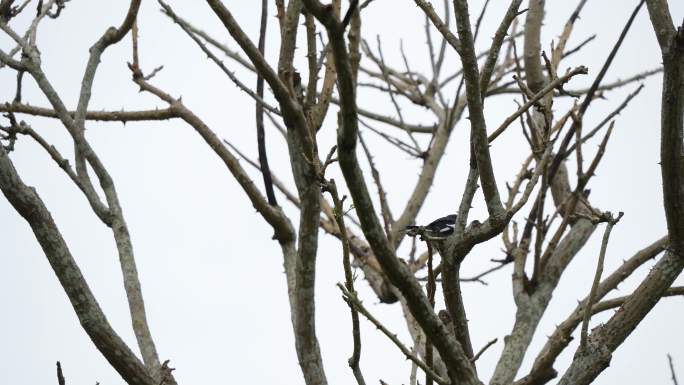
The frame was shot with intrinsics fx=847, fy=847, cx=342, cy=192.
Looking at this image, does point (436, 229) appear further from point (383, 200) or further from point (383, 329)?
point (383, 200)

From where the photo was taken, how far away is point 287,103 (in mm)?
2939

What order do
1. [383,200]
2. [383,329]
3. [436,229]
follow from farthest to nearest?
1. [383,200]
2. [436,229]
3. [383,329]

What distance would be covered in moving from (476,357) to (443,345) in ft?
0.60

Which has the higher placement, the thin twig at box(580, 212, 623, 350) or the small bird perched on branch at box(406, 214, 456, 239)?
the small bird perched on branch at box(406, 214, 456, 239)

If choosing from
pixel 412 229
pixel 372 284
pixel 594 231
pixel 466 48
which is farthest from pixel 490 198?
pixel 372 284

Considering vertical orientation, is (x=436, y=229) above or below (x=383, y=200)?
below

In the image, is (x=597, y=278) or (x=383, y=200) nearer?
(x=597, y=278)

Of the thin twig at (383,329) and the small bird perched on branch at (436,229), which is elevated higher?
the small bird perched on branch at (436,229)

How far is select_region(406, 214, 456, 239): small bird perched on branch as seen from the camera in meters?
2.35

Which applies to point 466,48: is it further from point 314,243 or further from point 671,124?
point 314,243

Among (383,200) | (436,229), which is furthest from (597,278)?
(383,200)

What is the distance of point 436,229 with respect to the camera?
2.58 meters

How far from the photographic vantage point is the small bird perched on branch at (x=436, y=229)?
92.7 inches

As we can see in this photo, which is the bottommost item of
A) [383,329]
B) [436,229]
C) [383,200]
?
[383,329]
